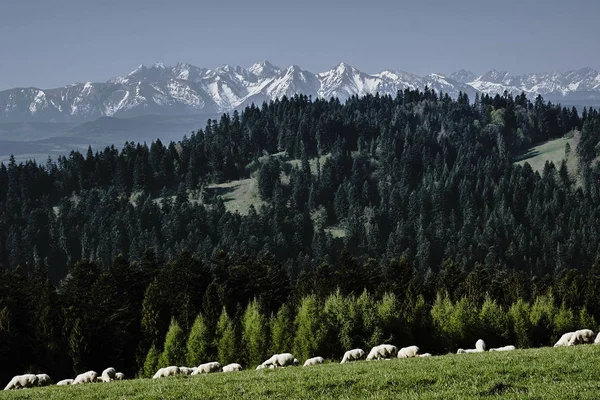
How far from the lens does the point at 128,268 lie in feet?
314

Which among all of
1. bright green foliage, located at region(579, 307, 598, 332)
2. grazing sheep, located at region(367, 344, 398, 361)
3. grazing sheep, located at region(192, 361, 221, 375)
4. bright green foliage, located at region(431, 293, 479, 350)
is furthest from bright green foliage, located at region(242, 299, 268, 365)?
bright green foliage, located at region(579, 307, 598, 332)

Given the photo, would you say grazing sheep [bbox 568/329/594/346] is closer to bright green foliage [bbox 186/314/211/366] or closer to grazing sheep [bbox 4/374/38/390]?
bright green foliage [bbox 186/314/211/366]

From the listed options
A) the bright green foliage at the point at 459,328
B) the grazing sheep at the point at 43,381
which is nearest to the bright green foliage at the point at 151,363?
the grazing sheep at the point at 43,381

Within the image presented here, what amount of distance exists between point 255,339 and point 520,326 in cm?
3430

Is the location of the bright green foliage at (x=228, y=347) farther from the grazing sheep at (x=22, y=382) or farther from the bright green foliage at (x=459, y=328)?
the grazing sheep at (x=22, y=382)

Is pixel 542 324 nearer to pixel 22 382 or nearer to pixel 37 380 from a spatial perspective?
pixel 37 380

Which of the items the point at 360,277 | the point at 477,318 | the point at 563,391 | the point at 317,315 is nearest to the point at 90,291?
the point at 317,315

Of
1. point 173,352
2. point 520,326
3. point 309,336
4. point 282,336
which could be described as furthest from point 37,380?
point 520,326

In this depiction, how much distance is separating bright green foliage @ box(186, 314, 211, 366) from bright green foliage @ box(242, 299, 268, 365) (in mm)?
4837

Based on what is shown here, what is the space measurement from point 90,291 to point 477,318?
56.3 meters

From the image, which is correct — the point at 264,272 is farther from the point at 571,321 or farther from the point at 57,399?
the point at 57,399

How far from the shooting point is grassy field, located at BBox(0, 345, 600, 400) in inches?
976

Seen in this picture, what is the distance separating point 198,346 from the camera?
242ft

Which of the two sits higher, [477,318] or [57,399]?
[57,399]
